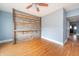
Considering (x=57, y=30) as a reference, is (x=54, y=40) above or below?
below

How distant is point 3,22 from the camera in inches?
61.1

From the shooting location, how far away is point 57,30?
2373 mm

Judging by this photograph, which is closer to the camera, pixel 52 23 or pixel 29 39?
pixel 29 39

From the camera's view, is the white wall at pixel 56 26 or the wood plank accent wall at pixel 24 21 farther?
the white wall at pixel 56 26

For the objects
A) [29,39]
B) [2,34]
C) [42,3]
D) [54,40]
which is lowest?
[54,40]

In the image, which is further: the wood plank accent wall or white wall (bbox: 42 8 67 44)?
white wall (bbox: 42 8 67 44)

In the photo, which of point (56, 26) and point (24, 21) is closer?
point (24, 21)

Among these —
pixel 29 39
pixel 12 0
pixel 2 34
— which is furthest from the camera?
pixel 29 39

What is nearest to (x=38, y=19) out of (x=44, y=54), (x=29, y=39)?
(x=29, y=39)

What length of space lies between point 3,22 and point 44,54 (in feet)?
3.89

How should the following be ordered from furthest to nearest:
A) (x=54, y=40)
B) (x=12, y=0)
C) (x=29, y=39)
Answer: (x=54, y=40)
(x=29, y=39)
(x=12, y=0)

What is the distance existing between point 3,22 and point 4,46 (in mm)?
538

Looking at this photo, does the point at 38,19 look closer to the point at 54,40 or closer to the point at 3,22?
the point at 3,22

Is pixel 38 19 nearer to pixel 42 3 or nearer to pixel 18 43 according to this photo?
pixel 42 3
